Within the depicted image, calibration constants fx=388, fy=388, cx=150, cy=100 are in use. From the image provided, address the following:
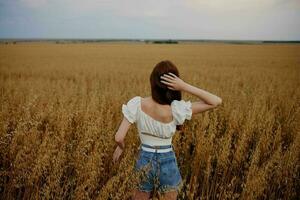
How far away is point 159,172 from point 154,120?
33cm

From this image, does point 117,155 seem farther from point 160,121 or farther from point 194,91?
point 194,91

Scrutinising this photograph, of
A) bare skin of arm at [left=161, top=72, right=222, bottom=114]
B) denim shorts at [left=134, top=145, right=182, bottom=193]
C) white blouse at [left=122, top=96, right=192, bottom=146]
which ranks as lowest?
denim shorts at [left=134, top=145, right=182, bottom=193]

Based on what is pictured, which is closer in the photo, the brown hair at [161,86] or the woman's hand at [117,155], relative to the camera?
the brown hair at [161,86]

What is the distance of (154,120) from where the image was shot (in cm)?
246

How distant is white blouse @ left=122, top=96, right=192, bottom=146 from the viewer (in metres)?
2.45

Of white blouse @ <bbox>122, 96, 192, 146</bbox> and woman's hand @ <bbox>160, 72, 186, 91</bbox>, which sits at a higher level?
woman's hand @ <bbox>160, 72, 186, 91</bbox>

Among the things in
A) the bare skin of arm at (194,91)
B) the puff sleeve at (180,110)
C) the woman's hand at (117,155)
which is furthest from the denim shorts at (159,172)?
the bare skin of arm at (194,91)

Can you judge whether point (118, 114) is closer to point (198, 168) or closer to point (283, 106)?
point (198, 168)

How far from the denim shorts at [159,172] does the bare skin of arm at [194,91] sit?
369mm

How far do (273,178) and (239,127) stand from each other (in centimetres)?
156

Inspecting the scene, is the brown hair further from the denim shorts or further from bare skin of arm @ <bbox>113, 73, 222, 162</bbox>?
the denim shorts

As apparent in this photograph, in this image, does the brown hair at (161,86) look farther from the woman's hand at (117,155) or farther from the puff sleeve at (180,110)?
the woman's hand at (117,155)

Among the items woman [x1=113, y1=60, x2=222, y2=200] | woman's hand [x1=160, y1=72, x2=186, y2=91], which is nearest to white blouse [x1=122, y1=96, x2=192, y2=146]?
woman [x1=113, y1=60, x2=222, y2=200]

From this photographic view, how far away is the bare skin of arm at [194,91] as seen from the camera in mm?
2359
